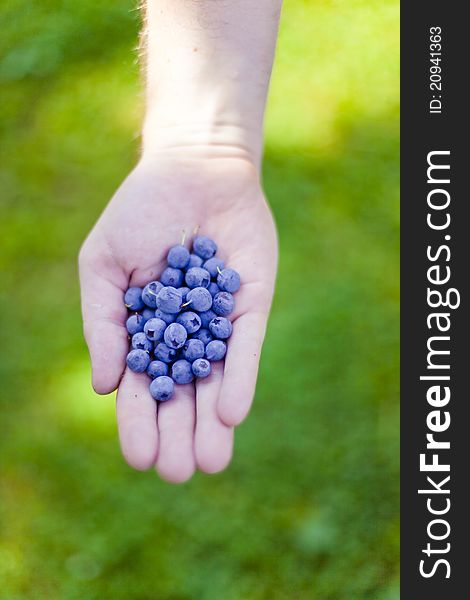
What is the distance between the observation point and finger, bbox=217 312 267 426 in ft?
3.17

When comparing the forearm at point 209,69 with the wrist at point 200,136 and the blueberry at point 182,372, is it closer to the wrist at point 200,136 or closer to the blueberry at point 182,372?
the wrist at point 200,136

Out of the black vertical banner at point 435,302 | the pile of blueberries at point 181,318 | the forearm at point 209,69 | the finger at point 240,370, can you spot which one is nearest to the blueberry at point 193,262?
the pile of blueberries at point 181,318

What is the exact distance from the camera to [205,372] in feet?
3.26

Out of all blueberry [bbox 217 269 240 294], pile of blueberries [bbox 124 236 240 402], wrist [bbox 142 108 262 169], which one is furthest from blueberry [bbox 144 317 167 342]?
wrist [bbox 142 108 262 169]

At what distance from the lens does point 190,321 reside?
3.36 feet

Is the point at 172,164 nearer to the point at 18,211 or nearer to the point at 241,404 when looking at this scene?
the point at 241,404

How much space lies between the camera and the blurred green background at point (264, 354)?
119 centimetres

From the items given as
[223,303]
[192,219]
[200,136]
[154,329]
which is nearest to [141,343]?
[154,329]

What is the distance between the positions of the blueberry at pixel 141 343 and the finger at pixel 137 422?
4cm

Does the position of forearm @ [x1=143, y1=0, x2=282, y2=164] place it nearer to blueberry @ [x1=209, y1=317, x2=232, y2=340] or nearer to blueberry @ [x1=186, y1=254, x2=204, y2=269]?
blueberry @ [x1=186, y1=254, x2=204, y2=269]

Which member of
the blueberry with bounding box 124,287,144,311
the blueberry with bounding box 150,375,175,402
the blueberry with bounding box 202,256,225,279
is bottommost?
the blueberry with bounding box 150,375,175,402

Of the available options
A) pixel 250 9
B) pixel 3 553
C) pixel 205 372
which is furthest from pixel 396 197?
pixel 3 553

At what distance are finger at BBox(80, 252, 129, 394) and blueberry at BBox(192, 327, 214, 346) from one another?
0.31ft

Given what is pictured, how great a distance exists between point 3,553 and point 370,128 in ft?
3.49
